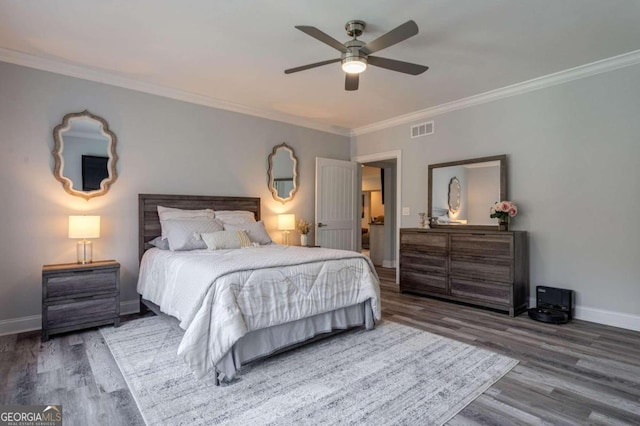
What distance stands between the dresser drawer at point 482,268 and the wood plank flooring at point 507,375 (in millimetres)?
491

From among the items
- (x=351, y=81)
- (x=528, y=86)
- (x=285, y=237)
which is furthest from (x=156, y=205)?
(x=528, y=86)

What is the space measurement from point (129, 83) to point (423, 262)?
433 cm

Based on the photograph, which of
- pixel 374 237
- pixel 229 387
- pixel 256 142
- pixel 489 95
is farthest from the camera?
pixel 374 237

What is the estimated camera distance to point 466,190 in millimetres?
4605

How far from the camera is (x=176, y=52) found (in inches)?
129

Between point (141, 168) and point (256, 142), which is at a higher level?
point (256, 142)

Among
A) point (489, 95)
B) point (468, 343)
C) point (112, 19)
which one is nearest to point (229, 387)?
point (468, 343)

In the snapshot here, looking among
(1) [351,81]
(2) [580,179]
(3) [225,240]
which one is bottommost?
(3) [225,240]

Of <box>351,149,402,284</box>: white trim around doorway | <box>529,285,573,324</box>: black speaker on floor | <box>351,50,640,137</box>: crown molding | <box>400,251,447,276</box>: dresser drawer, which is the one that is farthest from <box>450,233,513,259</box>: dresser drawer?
<box>351,50,640,137</box>: crown molding

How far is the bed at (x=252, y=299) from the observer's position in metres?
2.28

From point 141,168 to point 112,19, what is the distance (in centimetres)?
174

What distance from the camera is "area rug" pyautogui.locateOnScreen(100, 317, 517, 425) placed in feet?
6.46

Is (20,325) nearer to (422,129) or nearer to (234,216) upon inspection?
(234,216)

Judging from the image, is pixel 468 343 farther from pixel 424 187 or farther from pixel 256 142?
pixel 256 142
